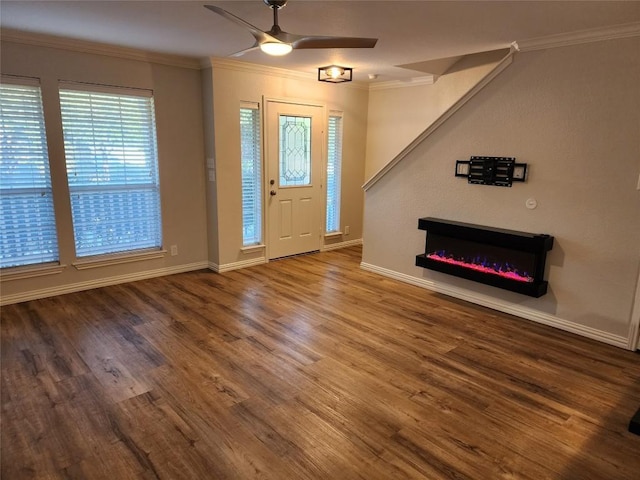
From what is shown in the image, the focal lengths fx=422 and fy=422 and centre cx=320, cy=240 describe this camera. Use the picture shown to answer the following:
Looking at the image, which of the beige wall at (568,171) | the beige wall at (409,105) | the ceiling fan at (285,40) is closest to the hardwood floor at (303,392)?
the beige wall at (568,171)

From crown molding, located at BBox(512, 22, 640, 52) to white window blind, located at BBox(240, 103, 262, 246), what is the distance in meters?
2.88

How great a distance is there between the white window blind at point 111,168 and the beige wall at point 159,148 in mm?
91

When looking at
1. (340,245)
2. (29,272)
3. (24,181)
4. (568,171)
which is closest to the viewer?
(568,171)

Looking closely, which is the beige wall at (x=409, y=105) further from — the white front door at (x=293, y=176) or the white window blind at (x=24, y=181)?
the white window blind at (x=24, y=181)

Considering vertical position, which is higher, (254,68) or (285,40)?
(254,68)

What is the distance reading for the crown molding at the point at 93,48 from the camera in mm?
3648

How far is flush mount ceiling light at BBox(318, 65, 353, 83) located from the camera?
4711 millimetres

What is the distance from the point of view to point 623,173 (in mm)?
3215

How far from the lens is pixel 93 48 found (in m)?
4.04

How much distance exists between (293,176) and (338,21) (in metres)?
2.70

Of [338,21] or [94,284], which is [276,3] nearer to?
[338,21]

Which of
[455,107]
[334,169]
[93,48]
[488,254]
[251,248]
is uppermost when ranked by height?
[93,48]

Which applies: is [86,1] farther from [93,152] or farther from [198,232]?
[198,232]

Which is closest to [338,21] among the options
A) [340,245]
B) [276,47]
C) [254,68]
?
[276,47]
